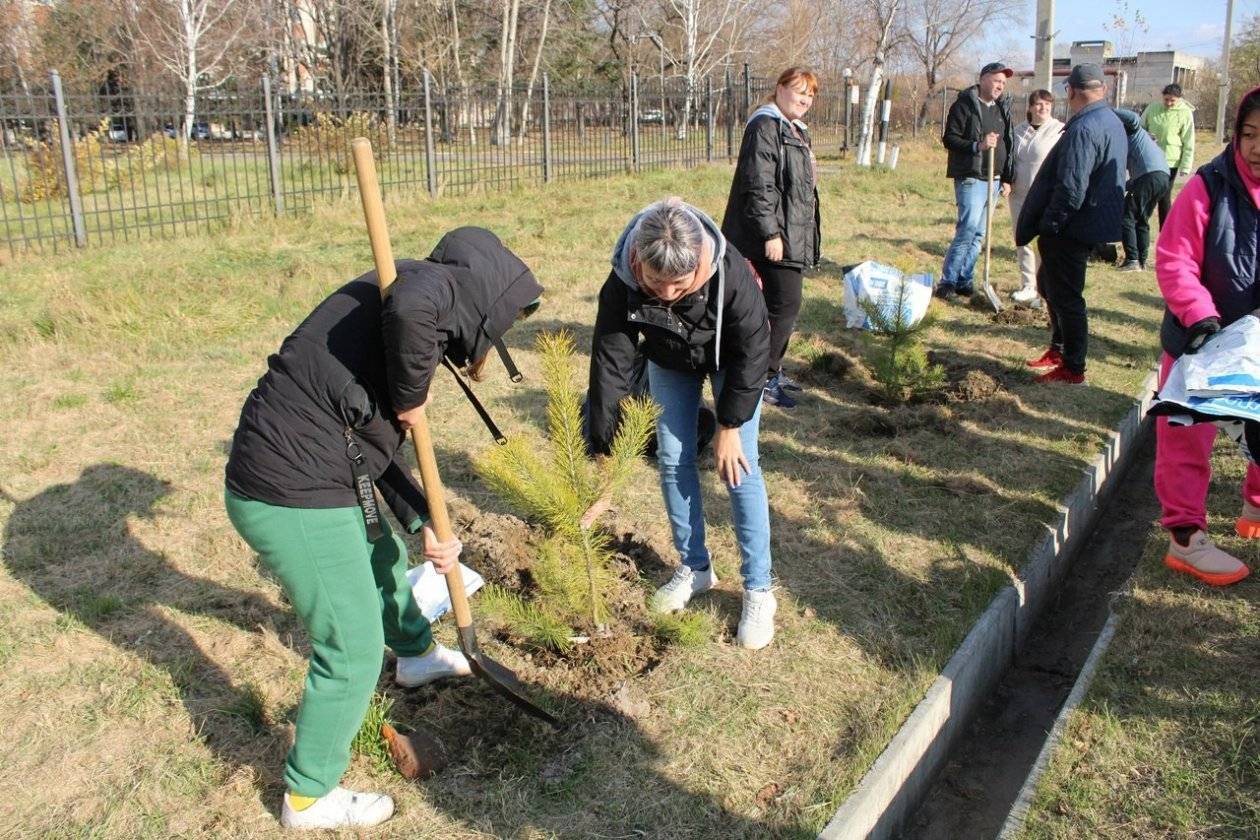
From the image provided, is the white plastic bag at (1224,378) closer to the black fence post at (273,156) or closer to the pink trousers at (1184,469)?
the pink trousers at (1184,469)

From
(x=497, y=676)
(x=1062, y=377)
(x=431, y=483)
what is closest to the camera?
(x=431, y=483)

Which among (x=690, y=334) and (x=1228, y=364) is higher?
(x=690, y=334)

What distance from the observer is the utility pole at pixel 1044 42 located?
31.9ft

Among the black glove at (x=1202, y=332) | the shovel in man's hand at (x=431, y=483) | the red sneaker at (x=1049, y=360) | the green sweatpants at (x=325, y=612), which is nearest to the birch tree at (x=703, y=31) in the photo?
the red sneaker at (x=1049, y=360)

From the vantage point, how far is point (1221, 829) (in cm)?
264

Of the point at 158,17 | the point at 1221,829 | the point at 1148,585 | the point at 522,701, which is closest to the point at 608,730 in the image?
the point at 522,701

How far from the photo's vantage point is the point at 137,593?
151 inches

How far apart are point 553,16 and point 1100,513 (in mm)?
35053

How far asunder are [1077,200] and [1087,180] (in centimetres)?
14

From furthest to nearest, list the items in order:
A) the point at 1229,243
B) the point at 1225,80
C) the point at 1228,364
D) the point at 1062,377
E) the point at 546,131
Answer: the point at 1225,80
the point at 546,131
the point at 1062,377
the point at 1229,243
the point at 1228,364

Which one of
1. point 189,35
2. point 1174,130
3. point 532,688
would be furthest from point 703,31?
point 532,688

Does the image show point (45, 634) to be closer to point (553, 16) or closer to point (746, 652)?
point (746, 652)

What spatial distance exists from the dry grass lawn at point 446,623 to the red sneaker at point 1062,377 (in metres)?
0.12

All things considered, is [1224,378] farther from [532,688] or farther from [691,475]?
[532,688]
